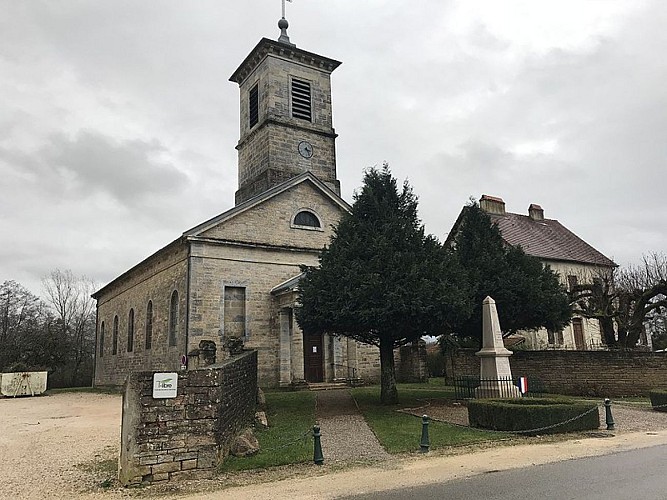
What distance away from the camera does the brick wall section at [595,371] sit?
61.3 feet

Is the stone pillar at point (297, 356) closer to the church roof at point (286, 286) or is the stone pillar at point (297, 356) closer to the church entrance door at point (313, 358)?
the church entrance door at point (313, 358)

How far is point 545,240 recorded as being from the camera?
35.9 meters

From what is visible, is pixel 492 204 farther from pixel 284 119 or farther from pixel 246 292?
pixel 246 292

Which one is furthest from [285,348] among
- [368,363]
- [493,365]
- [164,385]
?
[164,385]

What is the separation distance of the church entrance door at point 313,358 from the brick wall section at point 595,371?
8.31 m

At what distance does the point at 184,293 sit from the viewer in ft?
75.3

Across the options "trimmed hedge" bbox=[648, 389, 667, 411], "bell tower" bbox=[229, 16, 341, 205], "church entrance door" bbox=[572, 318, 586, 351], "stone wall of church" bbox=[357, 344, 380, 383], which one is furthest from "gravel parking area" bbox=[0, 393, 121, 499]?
"church entrance door" bbox=[572, 318, 586, 351]

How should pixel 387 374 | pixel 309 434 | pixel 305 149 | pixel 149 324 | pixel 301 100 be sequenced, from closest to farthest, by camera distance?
1. pixel 309 434
2. pixel 387 374
3. pixel 149 324
4. pixel 305 149
5. pixel 301 100

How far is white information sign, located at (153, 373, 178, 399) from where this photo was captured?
8.39 meters

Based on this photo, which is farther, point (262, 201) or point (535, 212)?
point (535, 212)

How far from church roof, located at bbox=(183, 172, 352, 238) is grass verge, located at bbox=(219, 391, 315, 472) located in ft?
25.8

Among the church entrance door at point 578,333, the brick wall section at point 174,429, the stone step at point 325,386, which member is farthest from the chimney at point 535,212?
the brick wall section at point 174,429

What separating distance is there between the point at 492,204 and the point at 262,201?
19.3 m

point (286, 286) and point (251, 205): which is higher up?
point (251, 205)
